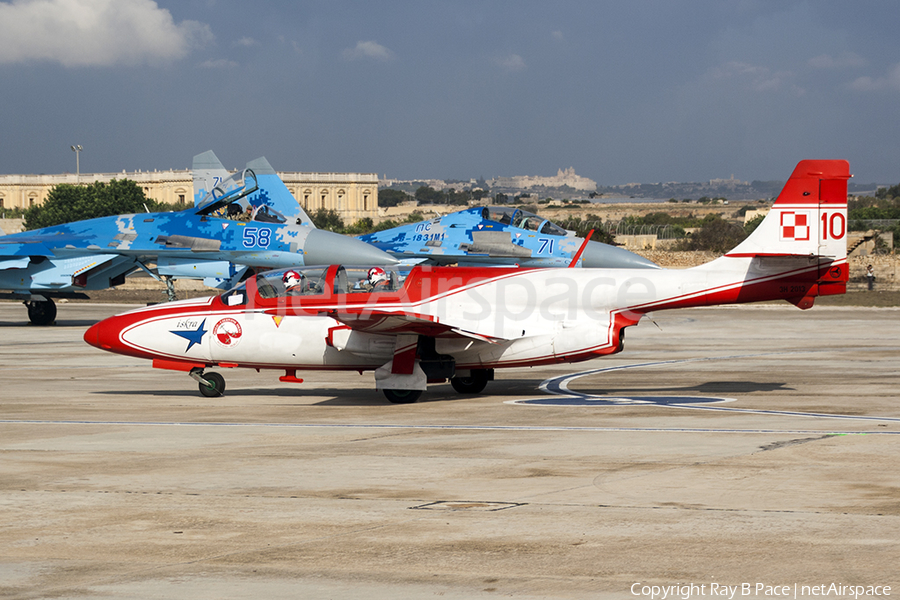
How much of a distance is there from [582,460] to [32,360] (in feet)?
54.8

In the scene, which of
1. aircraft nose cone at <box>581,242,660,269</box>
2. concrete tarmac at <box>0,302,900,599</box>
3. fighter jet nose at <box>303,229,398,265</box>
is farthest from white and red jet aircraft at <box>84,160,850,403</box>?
aircraft nose cone at <box>581,242,660,269</box>

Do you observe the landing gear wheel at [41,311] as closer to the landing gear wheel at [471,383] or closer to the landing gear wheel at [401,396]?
the landing gear wheel at [471,383]

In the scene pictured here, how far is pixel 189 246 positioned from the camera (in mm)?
27703

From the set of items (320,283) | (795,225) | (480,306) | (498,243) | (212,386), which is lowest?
(212,386)

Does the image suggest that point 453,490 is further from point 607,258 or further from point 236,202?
point 236,202

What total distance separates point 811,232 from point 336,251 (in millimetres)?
13683

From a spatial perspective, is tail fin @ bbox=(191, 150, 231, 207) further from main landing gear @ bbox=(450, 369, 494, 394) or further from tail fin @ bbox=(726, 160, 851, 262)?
tail fin @ bbox=(726, 160, 851, 262)

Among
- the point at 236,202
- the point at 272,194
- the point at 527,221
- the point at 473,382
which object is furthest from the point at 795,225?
the point at 272,194

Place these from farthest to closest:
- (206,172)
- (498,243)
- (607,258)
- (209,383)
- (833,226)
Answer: (206,172)
(498,243)
(607,258)
(209,383)
(833,226)

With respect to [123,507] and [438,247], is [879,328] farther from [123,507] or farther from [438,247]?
[123,507]

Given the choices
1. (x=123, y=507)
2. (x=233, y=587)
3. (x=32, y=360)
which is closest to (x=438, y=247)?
(x=32, y=360)

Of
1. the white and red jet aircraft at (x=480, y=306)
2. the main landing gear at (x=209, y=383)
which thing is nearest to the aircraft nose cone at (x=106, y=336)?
the white and red jet aircraft at (x=480, y=306)

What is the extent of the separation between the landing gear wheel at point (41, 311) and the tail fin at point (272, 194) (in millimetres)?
8397

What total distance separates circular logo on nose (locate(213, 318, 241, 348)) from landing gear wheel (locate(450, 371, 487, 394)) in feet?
12.4
